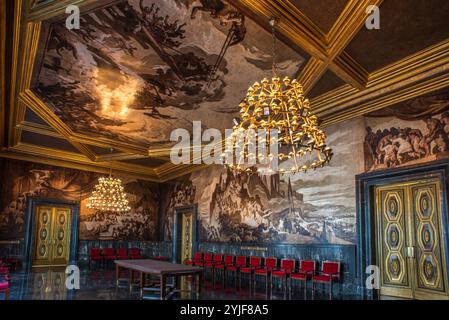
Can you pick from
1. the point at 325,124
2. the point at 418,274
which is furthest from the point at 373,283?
the point at 325,124

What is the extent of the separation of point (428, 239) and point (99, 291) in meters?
7.56

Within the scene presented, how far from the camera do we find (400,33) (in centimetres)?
651

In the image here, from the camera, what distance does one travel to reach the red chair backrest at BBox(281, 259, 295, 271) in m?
9.80

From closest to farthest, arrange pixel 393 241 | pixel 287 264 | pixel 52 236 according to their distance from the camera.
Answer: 1. pixel 393 241
2. pixel 287 264
3. pixel 52 236

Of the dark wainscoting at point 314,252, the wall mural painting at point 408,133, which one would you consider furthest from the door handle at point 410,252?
the wall mural painting at point 408,133

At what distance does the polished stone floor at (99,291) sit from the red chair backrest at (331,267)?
1.72 ft

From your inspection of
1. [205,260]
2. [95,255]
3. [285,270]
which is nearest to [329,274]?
[285,270]

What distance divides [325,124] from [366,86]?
1932 millimetres

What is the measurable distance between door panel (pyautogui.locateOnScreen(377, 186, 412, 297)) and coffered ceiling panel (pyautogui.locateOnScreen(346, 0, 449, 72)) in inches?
119

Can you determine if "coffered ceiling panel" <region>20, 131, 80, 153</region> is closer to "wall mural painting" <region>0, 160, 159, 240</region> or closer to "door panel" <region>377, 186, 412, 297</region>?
"wall mural painting" <region>0, 160, 159, 240</region>

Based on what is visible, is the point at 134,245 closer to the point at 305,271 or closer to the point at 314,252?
the point at 314,252

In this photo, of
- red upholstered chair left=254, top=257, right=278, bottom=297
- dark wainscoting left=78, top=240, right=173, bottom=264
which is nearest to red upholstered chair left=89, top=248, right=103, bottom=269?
dark wainscoting left=78, top=240, right=173, bottom=264

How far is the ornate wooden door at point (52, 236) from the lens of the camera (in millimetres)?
14523

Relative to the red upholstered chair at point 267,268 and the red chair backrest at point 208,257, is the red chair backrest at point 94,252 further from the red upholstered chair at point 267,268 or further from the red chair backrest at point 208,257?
the red upholstered chair at point 267,268
